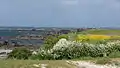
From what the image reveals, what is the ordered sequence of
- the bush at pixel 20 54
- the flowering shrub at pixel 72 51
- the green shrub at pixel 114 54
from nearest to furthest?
the green shrub at pixel 114 54 → the flowering shrub at pixel 72 51 → the bush at pixel 20 54

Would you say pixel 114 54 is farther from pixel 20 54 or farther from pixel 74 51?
pixel 20 54

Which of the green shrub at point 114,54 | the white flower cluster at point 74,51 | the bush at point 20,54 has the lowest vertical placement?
the bush at point 20,54

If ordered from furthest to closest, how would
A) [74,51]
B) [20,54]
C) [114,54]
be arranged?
[20,54], [74,51], [114,54]

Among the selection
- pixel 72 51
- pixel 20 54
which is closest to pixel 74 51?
pixel 72 51

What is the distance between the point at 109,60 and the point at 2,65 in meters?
6.04

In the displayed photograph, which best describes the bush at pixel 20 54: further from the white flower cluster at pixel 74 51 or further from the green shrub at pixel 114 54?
the green shrub at pixel 114 54

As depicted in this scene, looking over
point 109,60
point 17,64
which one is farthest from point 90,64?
point 17,64

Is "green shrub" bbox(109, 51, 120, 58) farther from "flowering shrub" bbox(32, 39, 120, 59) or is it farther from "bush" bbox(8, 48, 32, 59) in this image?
"bush" bbox(8, 48, 32, 59)

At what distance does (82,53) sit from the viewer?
21.0m

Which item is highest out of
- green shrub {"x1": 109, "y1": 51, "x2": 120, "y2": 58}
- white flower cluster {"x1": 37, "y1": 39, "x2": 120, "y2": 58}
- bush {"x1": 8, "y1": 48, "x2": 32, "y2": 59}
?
white flower cluster {"x1": 37, "y1": 39, "x2": 120, "y2": 58}

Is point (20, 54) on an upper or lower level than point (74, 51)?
lower

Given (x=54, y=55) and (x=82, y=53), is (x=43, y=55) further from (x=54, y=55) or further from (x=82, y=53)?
(x=82, y=53)

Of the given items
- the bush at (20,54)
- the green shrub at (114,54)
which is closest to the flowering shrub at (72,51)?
the green shrub at (114,54)

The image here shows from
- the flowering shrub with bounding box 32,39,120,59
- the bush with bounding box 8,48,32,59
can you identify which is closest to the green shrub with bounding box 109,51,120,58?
the flowering shrub with bounding box 32,39,120,59
